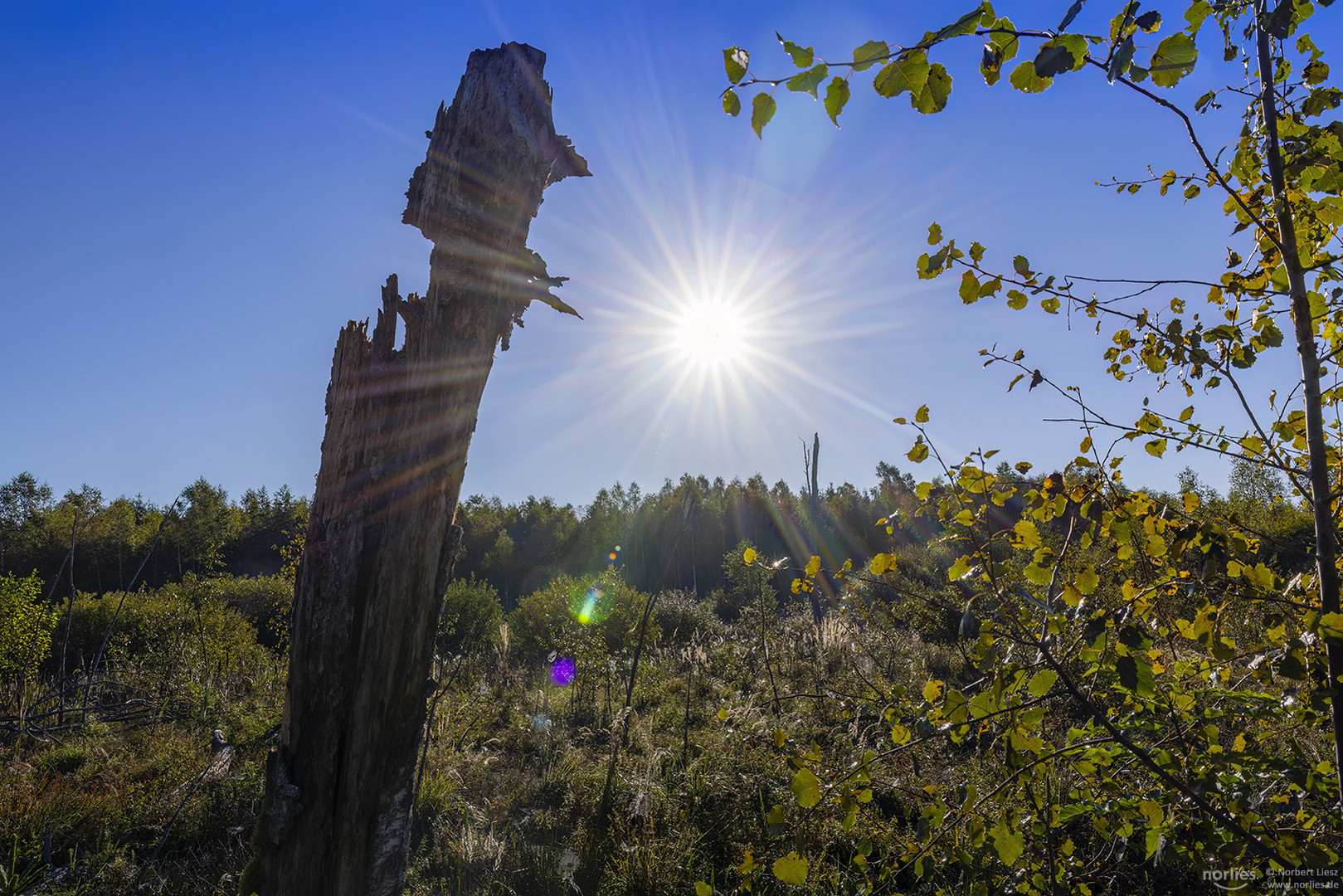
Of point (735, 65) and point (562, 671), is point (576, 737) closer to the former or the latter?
point (562, 671)

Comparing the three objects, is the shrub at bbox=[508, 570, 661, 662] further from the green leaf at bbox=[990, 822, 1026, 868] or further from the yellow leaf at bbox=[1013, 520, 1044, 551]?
the yellow leaf at bbox=[1013, 520, 1044, 551]

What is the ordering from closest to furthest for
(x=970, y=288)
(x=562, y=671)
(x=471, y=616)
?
1. (x=970, y=288)
2. (x=562, y=671)
3. (x=471, y=616)

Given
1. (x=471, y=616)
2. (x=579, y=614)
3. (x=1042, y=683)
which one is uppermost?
(x=579, y=614)

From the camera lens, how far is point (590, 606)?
416 inches

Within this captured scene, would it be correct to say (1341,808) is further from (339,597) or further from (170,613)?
(170,613)

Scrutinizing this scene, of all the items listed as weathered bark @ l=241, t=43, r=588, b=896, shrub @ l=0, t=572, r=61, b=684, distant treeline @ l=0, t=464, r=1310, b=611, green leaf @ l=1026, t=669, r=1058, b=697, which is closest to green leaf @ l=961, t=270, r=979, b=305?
green leaf @ l=1026, t=669, r=1058, b=697

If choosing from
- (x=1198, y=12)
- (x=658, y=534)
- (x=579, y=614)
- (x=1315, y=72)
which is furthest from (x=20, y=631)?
(x=658, y=534)

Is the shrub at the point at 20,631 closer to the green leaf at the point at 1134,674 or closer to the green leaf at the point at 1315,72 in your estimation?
the green leaf at the point at 1134,674

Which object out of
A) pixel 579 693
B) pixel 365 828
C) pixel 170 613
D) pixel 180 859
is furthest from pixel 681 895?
pixel 170 613

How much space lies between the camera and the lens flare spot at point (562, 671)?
8.54 metres

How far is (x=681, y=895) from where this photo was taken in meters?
3.09

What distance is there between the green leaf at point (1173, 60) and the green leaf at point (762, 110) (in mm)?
603

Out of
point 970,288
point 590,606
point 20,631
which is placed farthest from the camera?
point 590,606

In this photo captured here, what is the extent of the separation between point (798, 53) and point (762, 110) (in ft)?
0.30
